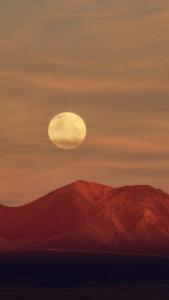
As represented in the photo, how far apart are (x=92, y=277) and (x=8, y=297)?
54.0 m

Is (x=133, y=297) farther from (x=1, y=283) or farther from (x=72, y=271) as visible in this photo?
(x=72, y=271)

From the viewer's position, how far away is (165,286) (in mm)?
131875

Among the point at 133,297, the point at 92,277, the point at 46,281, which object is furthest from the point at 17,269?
the point at 133,297

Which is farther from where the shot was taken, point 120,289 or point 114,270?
point 114,270

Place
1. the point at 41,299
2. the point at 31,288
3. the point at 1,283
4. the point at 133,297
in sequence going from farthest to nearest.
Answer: the point at 1,283
the point at 31,288
the point at 133,297
the point at 41,299

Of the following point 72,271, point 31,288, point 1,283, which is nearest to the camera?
point 31,288

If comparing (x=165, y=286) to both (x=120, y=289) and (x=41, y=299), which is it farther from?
(x=41, y=299)

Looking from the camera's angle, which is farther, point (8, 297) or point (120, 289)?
point (120, 289)

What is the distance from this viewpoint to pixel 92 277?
154 metres

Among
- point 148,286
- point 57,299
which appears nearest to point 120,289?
point 148,286

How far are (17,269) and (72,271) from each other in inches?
402

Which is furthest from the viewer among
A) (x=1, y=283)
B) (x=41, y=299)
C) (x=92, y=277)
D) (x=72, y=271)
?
(x=72, y=271)

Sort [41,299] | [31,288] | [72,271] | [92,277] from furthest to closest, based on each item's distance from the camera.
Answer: [72,271] → [92,277] → [31,288] → [41,299]

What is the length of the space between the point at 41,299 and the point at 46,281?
35.9 m
